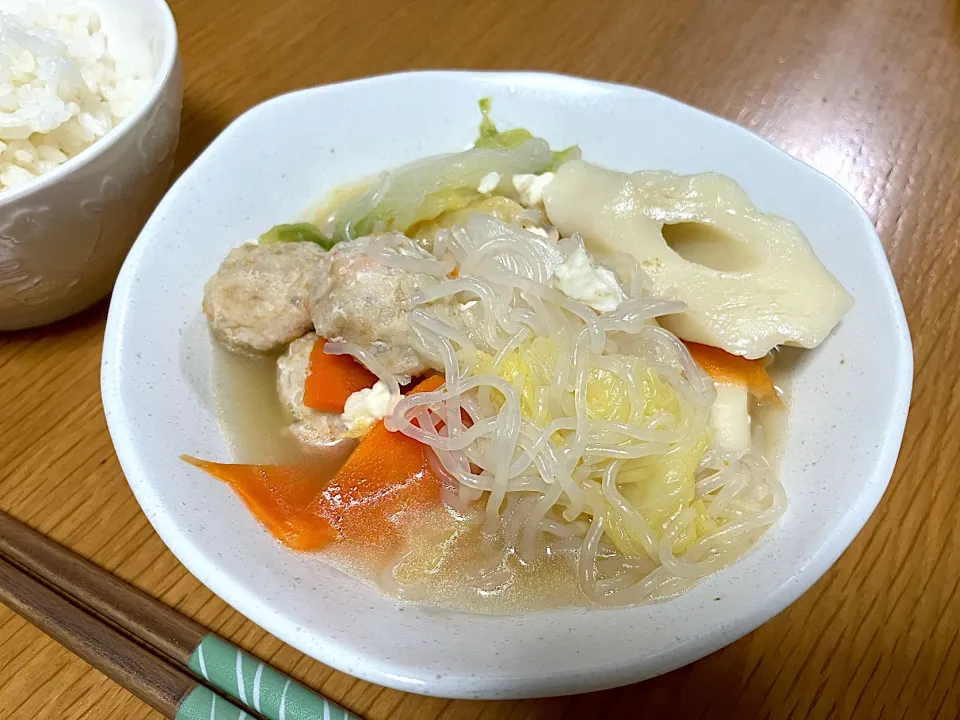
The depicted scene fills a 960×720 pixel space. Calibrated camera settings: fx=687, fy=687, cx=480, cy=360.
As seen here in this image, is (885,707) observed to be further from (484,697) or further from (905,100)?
(905,100)

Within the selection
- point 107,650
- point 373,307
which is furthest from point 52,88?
point 107,650

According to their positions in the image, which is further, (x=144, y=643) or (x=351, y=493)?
(x=351, y=493)

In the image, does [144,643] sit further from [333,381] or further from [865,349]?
[865,349]

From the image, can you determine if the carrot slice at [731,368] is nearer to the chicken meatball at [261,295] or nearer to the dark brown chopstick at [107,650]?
the chicken meatball at [261,295]

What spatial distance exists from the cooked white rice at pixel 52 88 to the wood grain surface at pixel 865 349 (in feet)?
1.20

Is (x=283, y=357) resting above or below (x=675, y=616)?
below

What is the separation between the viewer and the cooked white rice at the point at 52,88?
144 centimetres

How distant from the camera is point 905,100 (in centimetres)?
226

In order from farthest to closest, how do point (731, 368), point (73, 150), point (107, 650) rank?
point (73, 150)
point (731, 368)
point (107, 650)

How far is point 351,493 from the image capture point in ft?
4.37

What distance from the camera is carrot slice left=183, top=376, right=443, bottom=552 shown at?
4.14 feet

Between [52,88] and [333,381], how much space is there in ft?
2.87

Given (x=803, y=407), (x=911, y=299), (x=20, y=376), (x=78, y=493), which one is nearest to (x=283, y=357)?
(x=78, y=493)

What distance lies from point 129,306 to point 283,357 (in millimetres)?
333
